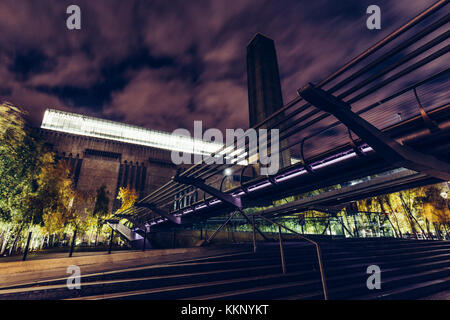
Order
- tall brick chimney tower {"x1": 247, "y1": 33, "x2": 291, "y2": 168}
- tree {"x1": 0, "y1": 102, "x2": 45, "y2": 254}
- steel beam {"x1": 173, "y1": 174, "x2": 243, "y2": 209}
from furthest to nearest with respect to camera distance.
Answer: tall brick chimney tower {"x1": 247, "y1": 33, "x2": 291, "y2": 168} → tree {"x1": 0, "y1": 102, "x2": 45, "y2": 254} → steel beam {"x1": 173, "y1": 174, "x2": 243, "y2": 209}

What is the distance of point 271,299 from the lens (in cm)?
459

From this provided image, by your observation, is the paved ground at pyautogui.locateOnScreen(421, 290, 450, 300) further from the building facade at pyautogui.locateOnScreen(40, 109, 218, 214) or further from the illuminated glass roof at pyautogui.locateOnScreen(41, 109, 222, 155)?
the illuminated glass roof at pyautogui.locateOnScreen(41, 109, 222, 155)

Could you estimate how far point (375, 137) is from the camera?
13.4 ft

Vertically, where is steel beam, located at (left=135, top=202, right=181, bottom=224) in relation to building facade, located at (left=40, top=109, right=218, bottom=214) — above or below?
below

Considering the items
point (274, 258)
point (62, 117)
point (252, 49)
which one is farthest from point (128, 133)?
point (274, 258)

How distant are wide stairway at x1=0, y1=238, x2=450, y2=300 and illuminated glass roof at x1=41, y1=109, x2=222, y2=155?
3116 inches

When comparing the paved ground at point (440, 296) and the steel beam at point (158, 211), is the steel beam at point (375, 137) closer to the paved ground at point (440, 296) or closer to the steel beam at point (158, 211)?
the paved ground at point (440, 296)

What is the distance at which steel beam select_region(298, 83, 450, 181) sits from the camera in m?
3.51

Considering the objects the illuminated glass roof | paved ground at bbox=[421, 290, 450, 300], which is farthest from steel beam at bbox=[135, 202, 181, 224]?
the illuminated glass roof

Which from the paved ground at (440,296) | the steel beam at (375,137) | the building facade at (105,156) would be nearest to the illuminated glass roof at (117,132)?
the building facade at (105,156)

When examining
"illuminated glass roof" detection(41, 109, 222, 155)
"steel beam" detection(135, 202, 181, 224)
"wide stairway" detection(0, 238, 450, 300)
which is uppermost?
"illuminated glass roof" detection(41, 109, 222, 155)

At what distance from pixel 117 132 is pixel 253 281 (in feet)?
270

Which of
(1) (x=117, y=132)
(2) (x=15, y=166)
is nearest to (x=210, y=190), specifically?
(2) (x=15, y=166)
